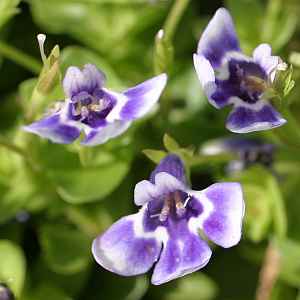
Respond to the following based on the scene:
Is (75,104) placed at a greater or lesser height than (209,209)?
greater

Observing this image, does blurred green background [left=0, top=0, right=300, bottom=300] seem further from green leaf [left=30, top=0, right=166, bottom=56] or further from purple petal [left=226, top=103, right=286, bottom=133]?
purple petal [left=226, top=103, right=286, bottom=133]

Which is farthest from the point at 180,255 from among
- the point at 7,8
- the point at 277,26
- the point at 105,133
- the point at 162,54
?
the point at 277,26

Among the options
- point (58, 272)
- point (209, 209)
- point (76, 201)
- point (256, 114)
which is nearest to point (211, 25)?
point (256, 114)

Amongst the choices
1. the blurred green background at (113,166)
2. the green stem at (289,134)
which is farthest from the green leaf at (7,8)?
the green stem at (289,134)

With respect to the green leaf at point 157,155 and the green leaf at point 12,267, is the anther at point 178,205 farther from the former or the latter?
the green leaf at point 12,267

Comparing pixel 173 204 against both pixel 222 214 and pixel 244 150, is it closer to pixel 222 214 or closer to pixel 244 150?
pixel 222 214

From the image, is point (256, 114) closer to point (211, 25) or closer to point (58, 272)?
point (211, 25)
